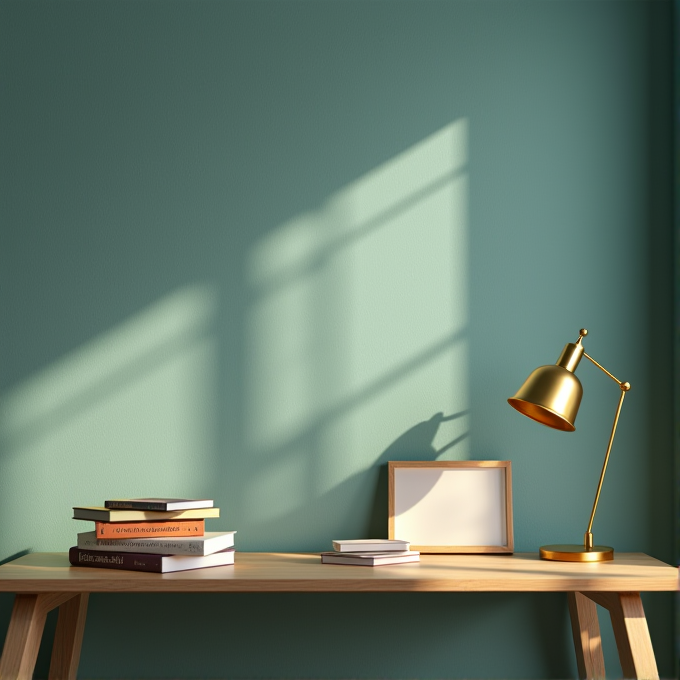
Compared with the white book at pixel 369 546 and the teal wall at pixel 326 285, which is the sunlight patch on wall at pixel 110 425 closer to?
the teal wall at pixel 326 285

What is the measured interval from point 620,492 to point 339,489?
2.45 ft

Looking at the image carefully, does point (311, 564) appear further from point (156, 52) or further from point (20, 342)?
point (156, 52)

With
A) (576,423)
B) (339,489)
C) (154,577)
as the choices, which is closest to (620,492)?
(576,423)

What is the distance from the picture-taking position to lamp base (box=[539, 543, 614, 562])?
1936 millimetres

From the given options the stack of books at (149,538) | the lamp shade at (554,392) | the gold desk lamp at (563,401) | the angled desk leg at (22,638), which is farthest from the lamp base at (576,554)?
the angled desk leg at (22,638)

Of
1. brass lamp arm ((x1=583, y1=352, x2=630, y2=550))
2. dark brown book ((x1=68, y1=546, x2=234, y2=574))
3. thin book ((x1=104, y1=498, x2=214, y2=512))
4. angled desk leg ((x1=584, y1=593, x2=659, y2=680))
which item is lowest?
angled desk leg ((x1=584, y1=593, x2=659, y2=680))

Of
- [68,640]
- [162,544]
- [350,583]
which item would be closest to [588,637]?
[350,583]

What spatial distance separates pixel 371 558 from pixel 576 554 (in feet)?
1.59

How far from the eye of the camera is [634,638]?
1.71m

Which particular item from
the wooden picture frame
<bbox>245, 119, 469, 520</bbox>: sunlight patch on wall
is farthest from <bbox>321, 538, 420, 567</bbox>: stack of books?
<bbox>245, 119, 469, 520</bbox>: sunlight patch on wall

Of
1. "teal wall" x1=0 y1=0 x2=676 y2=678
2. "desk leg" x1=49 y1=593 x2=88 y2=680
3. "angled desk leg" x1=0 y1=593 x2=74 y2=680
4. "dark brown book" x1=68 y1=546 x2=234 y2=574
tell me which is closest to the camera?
"angled desk leg" x1=0 y1=593 x2=74 y2=680

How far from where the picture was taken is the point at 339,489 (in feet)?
7.20

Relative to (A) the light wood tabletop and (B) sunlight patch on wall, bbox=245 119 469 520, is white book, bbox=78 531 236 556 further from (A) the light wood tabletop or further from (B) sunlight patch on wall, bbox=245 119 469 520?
(B) sunlight patch on wall, bbox=245 119 469 520

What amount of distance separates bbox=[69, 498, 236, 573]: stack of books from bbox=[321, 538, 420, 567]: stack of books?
247 millimetres
